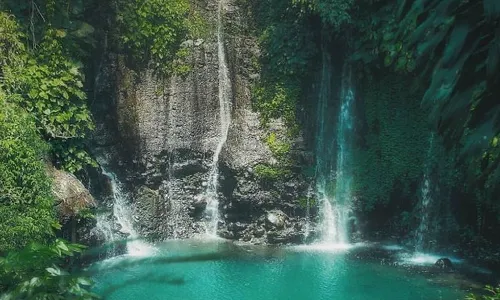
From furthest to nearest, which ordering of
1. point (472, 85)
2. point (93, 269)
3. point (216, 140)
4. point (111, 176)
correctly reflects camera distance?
point (216, 140) < point (111, 176) < point (93, 269) < point (472, 85)

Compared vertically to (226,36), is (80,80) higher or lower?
lower

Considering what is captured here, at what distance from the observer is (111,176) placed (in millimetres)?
11219

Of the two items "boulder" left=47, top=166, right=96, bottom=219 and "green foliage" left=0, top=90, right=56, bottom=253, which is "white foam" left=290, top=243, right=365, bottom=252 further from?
"green foliage" left=0, top=90, right=56, bottom=253

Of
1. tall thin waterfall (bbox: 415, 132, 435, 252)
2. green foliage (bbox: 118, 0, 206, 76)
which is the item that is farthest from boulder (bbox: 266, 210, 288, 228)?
green foliage (bbox: 118, 0, 206, 76)

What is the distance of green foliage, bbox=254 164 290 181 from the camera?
37.4 ft

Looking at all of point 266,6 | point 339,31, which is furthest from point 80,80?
A: point 339,31

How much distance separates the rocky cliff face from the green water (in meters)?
1.00

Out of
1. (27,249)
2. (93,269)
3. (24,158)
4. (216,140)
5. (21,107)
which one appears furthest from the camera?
(216,140)

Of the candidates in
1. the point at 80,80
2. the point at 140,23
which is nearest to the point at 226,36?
the point at 140,23

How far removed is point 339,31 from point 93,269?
6.88 meters

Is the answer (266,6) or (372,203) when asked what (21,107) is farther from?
(372,203)

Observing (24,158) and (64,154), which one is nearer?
(24,158)

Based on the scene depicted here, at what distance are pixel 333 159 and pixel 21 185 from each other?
21.8ft

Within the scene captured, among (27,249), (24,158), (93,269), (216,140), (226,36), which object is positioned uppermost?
(226,36)
